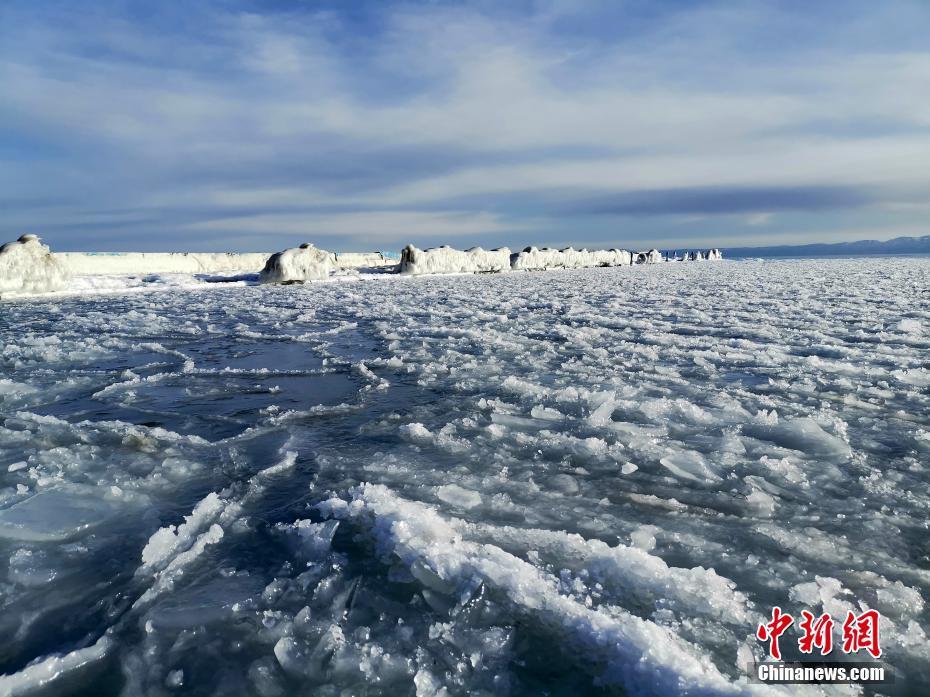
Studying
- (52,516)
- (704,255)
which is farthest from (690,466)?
(704,255)

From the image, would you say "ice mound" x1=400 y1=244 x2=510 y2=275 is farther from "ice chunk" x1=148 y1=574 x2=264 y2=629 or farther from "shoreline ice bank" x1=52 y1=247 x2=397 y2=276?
"ice chunk" x1=148 y1=574 x2=264 y2=629

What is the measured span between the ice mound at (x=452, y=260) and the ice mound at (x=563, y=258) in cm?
249

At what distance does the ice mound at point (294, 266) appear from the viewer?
76.5 feet

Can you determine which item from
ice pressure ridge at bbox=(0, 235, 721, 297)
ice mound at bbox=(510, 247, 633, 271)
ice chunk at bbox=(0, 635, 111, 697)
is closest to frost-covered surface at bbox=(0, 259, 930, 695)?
ice chunk at bbox=(0, 635, 111, 697)

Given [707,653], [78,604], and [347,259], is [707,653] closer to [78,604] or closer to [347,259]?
[78,604]

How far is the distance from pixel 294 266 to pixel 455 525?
23279 millimetres

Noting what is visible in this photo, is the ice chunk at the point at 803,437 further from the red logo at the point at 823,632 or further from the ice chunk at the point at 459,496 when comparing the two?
the ice chunk at the point at 459,496

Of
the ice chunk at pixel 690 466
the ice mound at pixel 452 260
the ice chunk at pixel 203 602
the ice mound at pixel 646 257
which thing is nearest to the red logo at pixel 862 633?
the ice chunk at pixel 690 466

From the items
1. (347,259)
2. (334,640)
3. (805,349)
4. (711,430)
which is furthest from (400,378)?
(347,259)

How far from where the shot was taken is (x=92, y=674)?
149cm

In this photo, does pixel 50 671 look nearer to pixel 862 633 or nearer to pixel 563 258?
pixel 862 633

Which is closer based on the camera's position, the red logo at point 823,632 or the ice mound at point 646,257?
the red logo at point 823,632
